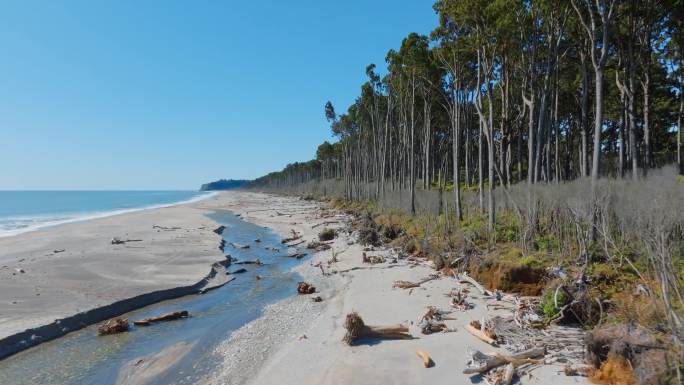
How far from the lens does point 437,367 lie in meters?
6.51

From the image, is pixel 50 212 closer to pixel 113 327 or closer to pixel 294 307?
pixel 113 327

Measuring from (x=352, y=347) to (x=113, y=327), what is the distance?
6.44m

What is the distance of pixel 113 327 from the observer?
9898 millimetres

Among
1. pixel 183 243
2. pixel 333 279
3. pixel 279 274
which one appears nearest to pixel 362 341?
pixel 333 279

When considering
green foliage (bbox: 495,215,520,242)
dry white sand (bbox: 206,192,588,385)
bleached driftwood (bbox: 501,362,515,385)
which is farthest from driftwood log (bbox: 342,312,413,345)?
green foliage (bbox: 495,215,520,242)

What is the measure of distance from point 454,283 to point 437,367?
5410 millimetres

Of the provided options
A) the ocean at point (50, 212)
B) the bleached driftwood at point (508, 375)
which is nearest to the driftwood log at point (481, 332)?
the bleached driftwood at point (508, 375)

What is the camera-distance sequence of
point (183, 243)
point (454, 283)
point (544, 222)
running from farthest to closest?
point (183, 243), point (544, 222), point (454, 283)

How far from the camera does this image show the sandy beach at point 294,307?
22.2 ft

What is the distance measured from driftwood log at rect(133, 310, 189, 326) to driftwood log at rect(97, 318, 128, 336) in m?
0.46

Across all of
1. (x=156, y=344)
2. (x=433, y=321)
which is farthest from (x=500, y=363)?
(x=156, y=344)

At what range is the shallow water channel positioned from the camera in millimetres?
7668

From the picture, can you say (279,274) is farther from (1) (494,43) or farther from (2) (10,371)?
(1) (494,43)

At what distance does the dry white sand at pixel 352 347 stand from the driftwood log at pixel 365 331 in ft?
0.64
